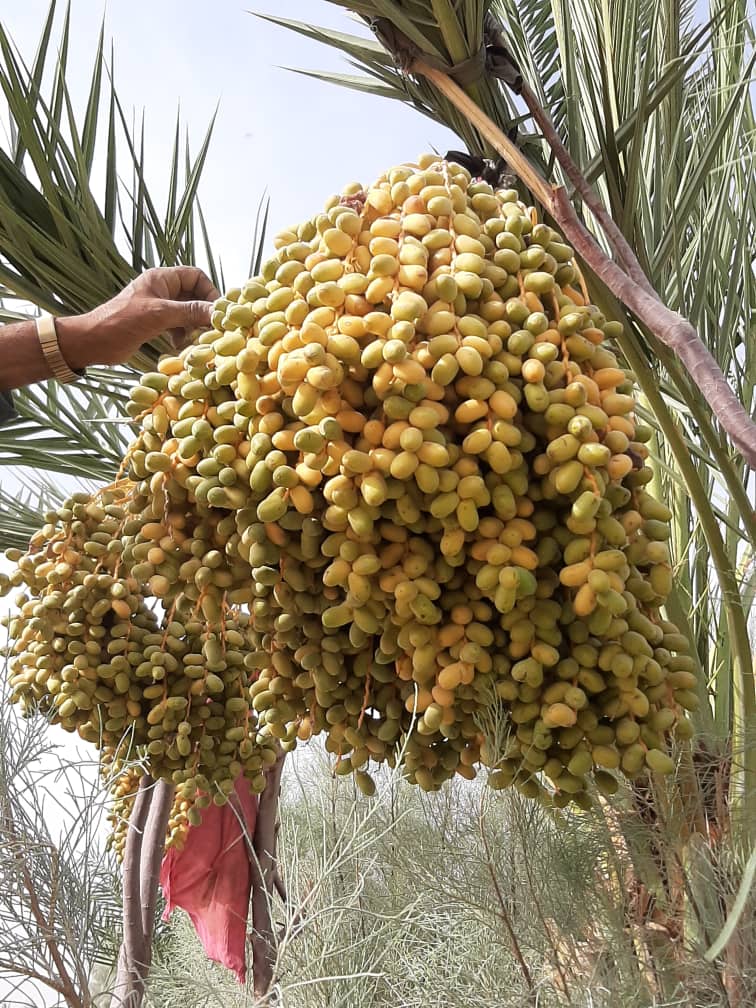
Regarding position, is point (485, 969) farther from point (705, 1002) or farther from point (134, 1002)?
point (134, 1002)

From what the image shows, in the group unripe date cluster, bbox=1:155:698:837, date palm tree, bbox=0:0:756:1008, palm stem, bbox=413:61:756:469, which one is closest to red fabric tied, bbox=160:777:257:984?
date palm tree, bbox=0:0:756:1008

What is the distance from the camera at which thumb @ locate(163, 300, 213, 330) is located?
2.62ft

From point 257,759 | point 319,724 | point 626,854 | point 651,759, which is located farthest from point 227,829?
point 651,759

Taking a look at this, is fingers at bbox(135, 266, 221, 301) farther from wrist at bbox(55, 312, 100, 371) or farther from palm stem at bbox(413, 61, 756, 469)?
palm stem at bbox(413, 61, 756, 469)

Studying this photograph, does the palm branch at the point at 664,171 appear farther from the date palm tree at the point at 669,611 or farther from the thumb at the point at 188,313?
the thumb at the point at 188,313

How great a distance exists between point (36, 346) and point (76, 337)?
37 mm

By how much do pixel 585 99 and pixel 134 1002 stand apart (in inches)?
41.7

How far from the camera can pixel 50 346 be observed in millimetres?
848

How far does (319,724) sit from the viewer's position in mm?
629

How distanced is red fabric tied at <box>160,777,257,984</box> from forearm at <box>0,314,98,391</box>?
813 mm

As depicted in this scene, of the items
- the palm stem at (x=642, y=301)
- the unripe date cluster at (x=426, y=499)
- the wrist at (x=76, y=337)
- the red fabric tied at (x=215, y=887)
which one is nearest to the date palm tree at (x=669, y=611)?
the palm stem at (x=642, y=301)

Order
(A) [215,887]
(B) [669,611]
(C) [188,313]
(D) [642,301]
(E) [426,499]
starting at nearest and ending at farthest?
(E) [426,499], (D) [642,301], (C) [188,313], (B) [669,611], (A) [215,887]

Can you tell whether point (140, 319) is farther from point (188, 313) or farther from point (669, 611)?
point (669, 611)

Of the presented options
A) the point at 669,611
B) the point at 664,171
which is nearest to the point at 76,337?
the point at 669,611
